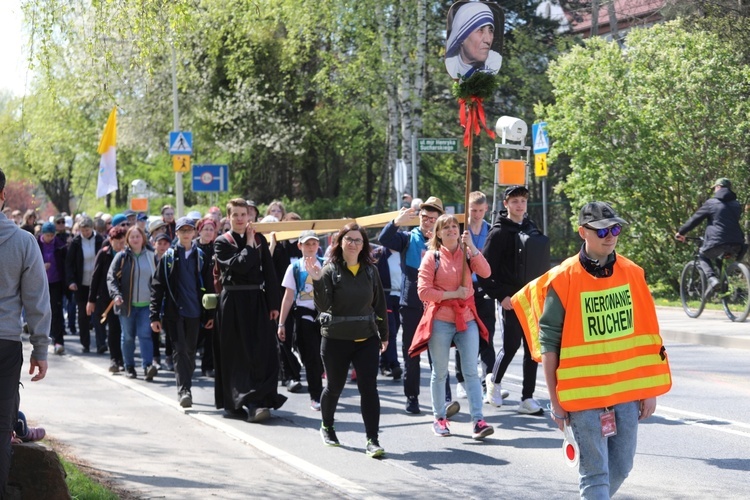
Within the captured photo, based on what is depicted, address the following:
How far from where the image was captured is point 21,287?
19.4 feet

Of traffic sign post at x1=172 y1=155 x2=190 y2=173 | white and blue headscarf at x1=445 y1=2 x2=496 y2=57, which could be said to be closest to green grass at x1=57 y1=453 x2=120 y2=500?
white and blue headscarf at x1=445 y1=2 x2=496 y2=57

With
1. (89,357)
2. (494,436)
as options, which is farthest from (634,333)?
(89,357)

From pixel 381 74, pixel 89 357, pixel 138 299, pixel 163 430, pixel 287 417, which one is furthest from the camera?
pixel 381 74

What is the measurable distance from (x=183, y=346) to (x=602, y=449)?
274 inches

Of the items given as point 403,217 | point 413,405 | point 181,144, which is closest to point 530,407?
point 413,405

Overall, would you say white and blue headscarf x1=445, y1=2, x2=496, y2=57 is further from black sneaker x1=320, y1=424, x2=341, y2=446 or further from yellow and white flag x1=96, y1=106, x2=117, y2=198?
yellow and white flag x1=96, y1=106, x2=117, y2=198

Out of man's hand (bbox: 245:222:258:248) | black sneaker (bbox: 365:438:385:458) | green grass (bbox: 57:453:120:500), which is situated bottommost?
black sneaker (bbox: 365:438:385:458)

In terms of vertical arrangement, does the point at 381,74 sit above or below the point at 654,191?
above

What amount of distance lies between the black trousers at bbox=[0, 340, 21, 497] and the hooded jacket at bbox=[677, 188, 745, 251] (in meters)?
12.3

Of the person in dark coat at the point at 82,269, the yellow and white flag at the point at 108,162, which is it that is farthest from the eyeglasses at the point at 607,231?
the yellow and white flag at the point at 108,162

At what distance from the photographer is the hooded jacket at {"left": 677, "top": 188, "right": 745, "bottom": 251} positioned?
16.3m

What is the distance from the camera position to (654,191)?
20938 millimetres

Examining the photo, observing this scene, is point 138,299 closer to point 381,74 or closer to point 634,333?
point 634,333

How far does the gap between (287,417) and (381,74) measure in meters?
21.1
